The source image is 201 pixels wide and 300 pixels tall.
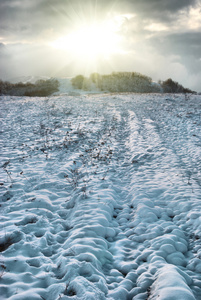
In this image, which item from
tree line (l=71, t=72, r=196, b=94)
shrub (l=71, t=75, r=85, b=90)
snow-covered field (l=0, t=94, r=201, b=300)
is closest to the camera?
snow-covered field (l=0, t=94, r=201, b=300)

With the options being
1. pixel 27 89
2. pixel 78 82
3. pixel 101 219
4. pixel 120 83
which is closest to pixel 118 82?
pixel 120 83

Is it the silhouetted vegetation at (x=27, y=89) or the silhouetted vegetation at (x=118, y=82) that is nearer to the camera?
the silhouetted vegetation at (x=27, y=89)

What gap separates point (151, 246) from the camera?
179 inches

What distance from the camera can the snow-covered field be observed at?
3566 mm

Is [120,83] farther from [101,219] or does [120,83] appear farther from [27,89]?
[101,219]

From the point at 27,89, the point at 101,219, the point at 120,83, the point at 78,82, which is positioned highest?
the point at 120,83

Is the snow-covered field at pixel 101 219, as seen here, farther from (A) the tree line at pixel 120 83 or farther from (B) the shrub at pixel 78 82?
(A) the tree line at pixel 120 83

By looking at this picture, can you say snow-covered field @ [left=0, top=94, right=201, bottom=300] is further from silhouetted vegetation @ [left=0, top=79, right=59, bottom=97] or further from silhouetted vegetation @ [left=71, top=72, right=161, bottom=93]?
silhouetted vegetation @ [left=71, top=72, right=161, bottom=93]

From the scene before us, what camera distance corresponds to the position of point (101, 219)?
547 cm

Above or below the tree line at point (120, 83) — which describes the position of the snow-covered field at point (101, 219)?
below

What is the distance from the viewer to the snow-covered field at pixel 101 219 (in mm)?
3566

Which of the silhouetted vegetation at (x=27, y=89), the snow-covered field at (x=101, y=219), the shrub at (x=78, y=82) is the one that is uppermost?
the shrub at (x=78, y=82)

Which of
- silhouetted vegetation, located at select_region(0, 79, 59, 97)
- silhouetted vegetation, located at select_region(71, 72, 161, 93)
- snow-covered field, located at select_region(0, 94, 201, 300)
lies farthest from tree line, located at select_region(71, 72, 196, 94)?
snow-covered field, located at select_region(0, 94, 201, 300)

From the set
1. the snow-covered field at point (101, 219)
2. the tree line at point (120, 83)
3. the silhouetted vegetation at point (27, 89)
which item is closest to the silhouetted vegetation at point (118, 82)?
the tree line at point (120, 83)
